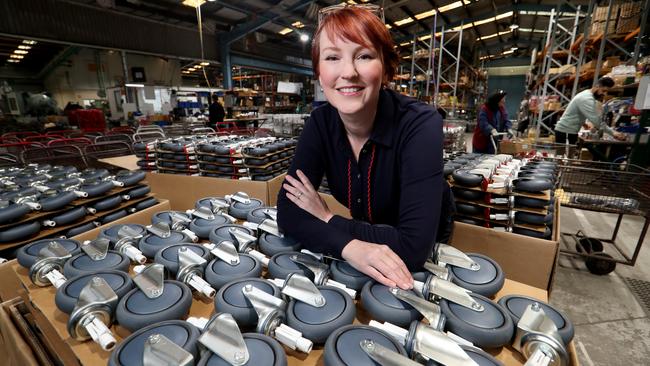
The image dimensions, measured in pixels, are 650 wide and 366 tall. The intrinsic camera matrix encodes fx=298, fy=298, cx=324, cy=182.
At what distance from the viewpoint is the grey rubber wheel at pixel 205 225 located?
1254 millimetres

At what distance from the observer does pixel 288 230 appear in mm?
1142

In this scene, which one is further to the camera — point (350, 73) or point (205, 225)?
point (205, 225)

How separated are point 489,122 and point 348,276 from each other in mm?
4548

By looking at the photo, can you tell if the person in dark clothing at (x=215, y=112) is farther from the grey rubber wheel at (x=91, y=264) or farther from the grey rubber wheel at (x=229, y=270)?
the grey rubber wheel at (x=229, y=270)

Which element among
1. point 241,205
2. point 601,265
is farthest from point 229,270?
point 601,265

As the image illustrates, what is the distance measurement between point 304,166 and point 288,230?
1.06 ft

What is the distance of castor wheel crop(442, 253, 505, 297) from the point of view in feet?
2.86

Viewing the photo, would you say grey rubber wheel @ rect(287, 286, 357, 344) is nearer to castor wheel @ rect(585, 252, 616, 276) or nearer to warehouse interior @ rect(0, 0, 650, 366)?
warehouse interior @ rect(0, 0, 650, 366)

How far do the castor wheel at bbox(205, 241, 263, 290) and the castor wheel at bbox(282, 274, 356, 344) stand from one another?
0.19m

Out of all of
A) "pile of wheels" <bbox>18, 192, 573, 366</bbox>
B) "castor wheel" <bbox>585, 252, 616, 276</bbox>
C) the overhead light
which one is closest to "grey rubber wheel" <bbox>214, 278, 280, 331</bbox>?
"pile of wheels" <bbox>18, 192, 573, 366</bbox>

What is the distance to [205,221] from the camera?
1.32 meters

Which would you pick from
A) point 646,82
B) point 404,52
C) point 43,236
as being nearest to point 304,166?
point 43,236

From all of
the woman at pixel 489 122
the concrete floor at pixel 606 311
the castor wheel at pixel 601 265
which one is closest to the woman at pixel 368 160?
the concrete floor at pixel 606 311

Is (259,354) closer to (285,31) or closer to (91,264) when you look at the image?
(91,264)
